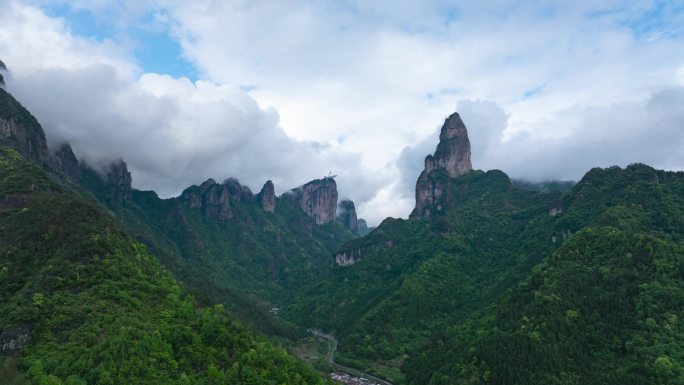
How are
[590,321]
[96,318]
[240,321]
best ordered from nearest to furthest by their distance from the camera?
[96,318]
[590,321]
[240,321]

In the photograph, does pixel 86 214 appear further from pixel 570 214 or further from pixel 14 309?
pixel 570 214

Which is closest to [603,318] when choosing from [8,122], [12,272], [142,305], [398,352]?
[398,352]

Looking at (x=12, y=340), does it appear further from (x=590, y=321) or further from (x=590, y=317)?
(x=590, y=317)

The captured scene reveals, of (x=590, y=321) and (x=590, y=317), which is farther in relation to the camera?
(x=590, y=317)

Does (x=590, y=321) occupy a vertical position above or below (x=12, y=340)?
above

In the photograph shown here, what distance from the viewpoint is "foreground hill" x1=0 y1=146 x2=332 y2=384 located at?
256 feet

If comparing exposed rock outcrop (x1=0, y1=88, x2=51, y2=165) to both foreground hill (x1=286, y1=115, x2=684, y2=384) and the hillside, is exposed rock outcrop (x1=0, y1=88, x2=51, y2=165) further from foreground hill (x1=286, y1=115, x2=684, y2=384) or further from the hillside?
the hillside

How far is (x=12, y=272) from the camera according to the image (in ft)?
329

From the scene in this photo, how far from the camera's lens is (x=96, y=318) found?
89.1 m

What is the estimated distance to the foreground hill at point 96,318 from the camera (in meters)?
78.0

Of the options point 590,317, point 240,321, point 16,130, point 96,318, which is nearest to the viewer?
point 96,318

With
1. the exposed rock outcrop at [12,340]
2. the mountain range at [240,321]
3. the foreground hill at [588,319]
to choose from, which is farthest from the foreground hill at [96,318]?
the foreground hill at [588,319]

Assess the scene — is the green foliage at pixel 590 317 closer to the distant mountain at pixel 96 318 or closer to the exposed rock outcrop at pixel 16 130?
the distant mountain at pixel 96 318

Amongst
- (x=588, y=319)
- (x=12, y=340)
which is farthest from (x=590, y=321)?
(x=12, y=340)
